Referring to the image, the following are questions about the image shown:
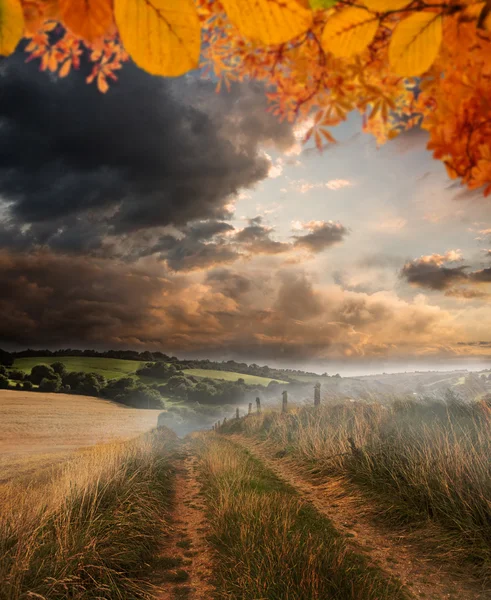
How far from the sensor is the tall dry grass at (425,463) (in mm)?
4590

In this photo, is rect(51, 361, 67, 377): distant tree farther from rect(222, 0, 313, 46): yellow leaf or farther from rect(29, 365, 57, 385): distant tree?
rect(222, 0, 313, 46): yellow leaf

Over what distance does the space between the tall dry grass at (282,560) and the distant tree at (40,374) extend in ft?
165

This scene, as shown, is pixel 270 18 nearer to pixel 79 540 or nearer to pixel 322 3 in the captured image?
pixel 322 3

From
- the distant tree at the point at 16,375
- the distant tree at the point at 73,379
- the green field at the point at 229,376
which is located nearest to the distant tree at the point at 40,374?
the distant tree at the point at 16,375

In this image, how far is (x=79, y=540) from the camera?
4207 mm

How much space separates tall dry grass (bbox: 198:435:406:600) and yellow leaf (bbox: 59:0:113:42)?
4.05 metres

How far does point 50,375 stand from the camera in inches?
1897

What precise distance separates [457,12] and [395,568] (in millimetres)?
5662

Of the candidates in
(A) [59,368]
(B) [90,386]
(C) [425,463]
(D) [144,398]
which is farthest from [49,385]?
(C) [425,463]

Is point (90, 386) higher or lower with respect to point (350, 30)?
lower

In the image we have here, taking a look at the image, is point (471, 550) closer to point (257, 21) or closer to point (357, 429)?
point (357, 429)

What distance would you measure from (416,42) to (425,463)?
22.8 ft

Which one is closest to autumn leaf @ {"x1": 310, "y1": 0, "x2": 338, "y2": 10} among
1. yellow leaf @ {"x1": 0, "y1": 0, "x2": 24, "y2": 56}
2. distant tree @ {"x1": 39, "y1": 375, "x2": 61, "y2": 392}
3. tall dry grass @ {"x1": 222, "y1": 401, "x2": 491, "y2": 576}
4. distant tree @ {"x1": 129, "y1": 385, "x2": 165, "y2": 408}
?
yellow leaf @ {"x1": 0, "y1": 0, "x2": 24, "y2": 56}

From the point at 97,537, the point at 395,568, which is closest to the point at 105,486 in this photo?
the point at 97,537
